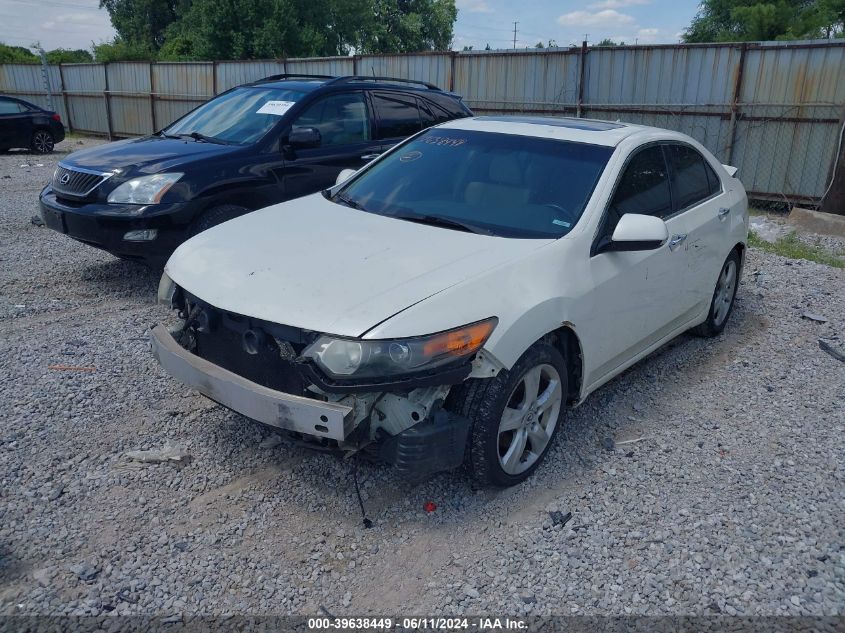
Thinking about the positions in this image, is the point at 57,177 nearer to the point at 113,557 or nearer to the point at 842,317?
the point at 113,557

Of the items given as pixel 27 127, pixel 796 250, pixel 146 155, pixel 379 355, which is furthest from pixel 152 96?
pixel 379 355

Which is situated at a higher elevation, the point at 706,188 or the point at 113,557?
the point at 706,188

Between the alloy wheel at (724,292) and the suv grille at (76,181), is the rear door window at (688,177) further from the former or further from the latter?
the suv grille at (76,181)

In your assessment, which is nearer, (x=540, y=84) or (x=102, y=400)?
(x=102, y=400)

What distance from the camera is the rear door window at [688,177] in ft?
15.7

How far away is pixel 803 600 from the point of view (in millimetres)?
2883

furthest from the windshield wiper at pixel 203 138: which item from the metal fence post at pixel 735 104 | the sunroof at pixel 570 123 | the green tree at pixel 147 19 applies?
the green tree at pixel 147 19

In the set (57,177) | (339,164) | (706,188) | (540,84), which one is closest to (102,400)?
(57,177)

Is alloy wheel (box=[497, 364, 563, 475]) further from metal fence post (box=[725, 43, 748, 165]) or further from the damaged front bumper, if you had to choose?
metal fence post (box=[725, 43, 748, 165])

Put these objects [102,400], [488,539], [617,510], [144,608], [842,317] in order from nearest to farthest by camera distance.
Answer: [144,608] → [488,539] → [617,510] → [102,400] → [842,317]

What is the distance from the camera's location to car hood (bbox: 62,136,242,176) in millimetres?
5887

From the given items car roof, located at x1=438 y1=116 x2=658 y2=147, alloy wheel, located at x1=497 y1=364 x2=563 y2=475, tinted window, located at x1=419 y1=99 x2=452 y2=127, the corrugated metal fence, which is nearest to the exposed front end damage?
alloy wheel, located at x1=497 y1=364 x2=563 y2=475

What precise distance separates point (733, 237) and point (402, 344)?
3.55 m

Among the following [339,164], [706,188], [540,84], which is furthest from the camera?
[540,84]
